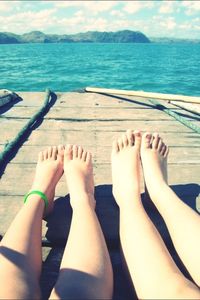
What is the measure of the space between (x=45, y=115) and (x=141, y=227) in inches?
92.8

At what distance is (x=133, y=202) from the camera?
1488 millimetres

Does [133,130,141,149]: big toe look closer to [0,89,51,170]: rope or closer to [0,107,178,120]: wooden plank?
[0,89,51,170]: rope

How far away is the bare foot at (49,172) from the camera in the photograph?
1.64 m

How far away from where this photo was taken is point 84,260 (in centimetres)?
111

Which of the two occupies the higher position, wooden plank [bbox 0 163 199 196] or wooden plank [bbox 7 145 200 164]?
wooden plank [bbox 7 145 200 164]

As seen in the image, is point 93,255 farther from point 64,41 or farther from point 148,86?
point 64,41

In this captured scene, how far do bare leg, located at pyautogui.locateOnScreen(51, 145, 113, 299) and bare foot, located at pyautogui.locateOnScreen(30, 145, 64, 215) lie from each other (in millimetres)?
130

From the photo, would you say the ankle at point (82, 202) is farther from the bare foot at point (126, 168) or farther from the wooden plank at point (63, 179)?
the wooden plank at point (63, 179)

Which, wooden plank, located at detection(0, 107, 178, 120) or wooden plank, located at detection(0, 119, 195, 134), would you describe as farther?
wooden plank, located at detection(0, 107, 178, 120)

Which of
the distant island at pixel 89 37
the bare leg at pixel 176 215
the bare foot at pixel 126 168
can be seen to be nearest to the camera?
the bare leg at pixel 176 215

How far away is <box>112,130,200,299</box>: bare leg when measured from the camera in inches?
39.2

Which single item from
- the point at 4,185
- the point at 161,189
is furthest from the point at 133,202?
the point at 4,185

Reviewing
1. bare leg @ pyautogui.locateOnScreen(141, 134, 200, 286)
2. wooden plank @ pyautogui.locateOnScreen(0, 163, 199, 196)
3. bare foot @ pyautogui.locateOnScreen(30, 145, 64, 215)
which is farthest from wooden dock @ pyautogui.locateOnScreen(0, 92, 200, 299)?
bare leg @ pyautogui.locateOnScreen(141, 134, 200, 286)

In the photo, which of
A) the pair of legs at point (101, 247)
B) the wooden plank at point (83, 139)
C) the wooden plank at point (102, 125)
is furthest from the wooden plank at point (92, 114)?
the pair of legs at point (101, 247)
